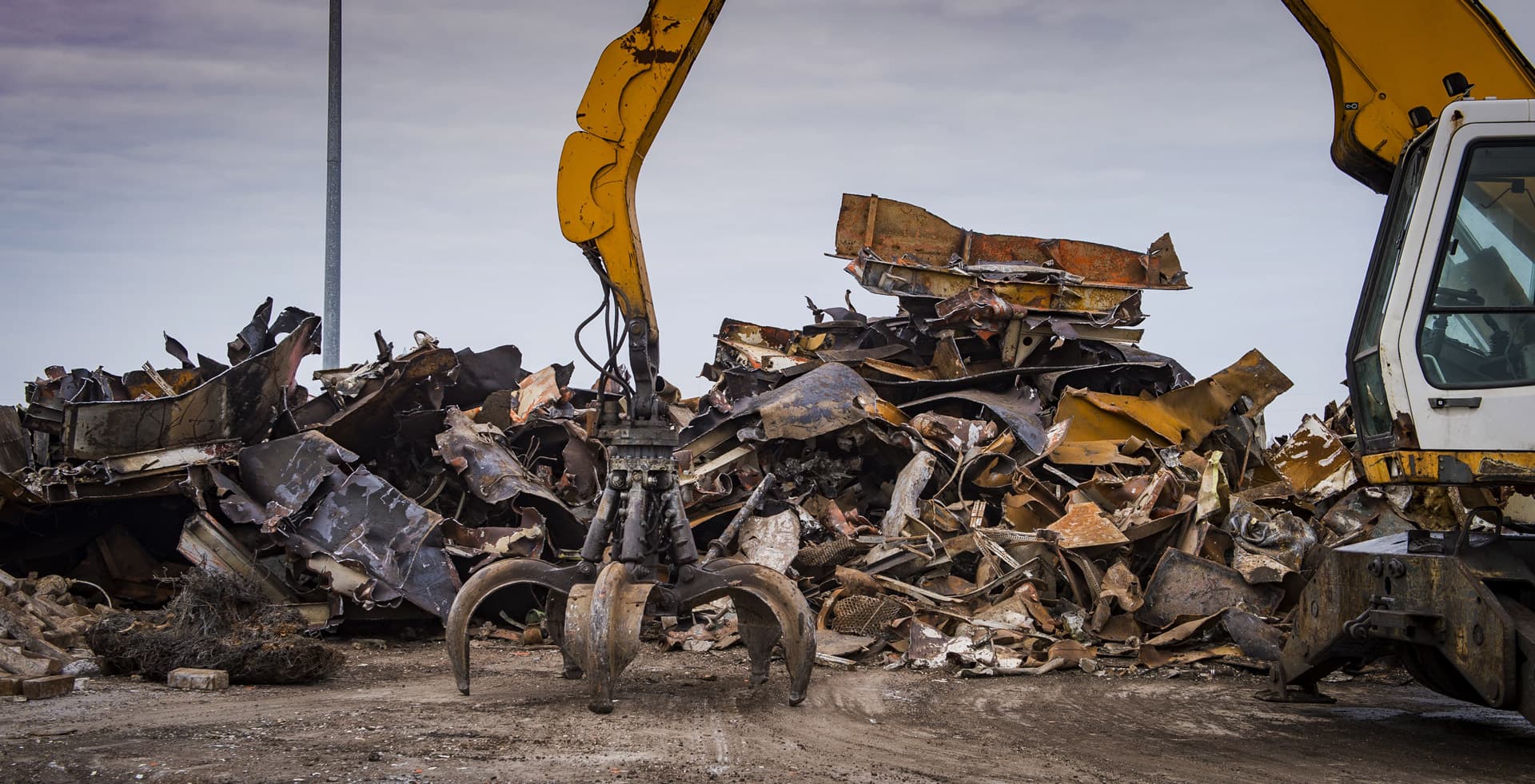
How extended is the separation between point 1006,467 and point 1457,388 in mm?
4511

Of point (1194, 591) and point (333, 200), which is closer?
point (1194, 591)

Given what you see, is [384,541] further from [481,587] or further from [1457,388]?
[1457,388]

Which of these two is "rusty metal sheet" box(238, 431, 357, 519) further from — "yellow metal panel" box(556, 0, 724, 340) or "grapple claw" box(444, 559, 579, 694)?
"yellow metal panel" box(556, 0, 724, 340)

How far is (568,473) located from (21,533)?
374 centimetres

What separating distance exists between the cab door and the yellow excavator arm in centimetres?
71

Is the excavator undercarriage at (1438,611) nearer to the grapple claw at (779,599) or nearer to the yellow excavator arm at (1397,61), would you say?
the yellow excavator arm at (1397,61)

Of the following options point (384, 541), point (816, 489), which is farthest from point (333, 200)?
point (816, 489)

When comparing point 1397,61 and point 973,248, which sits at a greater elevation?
point 973,248

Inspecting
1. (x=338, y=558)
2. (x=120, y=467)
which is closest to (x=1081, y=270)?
(x=338, y=558)

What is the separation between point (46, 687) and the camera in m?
5.18

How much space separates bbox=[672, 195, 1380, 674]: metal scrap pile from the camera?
23.1 feet

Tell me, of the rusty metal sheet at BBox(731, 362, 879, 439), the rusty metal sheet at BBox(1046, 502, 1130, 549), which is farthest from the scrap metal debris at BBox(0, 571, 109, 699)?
the rusty metal sheet at BBox(1046, 502, 1130, 549)

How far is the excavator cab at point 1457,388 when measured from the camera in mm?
4215

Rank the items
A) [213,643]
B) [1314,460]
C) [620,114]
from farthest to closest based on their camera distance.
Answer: [1314,460], [213,643], [620,114]
